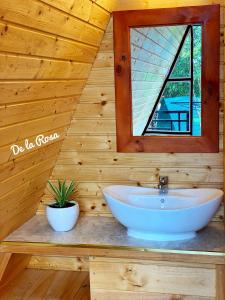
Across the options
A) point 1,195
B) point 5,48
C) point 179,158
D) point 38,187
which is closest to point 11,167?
point 1,195

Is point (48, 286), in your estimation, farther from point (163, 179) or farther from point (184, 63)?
point (184, 63)

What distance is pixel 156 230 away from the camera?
206cm

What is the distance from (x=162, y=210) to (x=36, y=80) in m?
0.87

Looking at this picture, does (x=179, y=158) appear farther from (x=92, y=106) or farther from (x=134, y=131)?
(x=92, y=106)

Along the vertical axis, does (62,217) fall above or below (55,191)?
below

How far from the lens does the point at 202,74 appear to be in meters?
2.19

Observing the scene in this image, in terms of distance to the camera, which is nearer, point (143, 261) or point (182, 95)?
point (143, 261)

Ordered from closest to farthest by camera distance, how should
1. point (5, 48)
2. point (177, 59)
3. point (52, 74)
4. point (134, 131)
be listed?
point (5, 48), point (52, 74), point (177, 59), point (134, 131)

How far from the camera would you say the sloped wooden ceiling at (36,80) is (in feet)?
4.45

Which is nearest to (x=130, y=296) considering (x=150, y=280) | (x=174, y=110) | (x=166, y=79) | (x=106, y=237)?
(x=150, y=280)

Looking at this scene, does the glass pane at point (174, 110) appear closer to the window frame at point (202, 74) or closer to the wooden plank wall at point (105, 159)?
the window frame at point (202, 74)

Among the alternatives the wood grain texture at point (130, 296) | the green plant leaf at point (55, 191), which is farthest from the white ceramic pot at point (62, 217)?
the wood grain texture at point (130, 296)

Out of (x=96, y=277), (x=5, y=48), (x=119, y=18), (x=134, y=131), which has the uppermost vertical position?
(x=119, y=18)

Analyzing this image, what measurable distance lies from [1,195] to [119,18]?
113 cm
